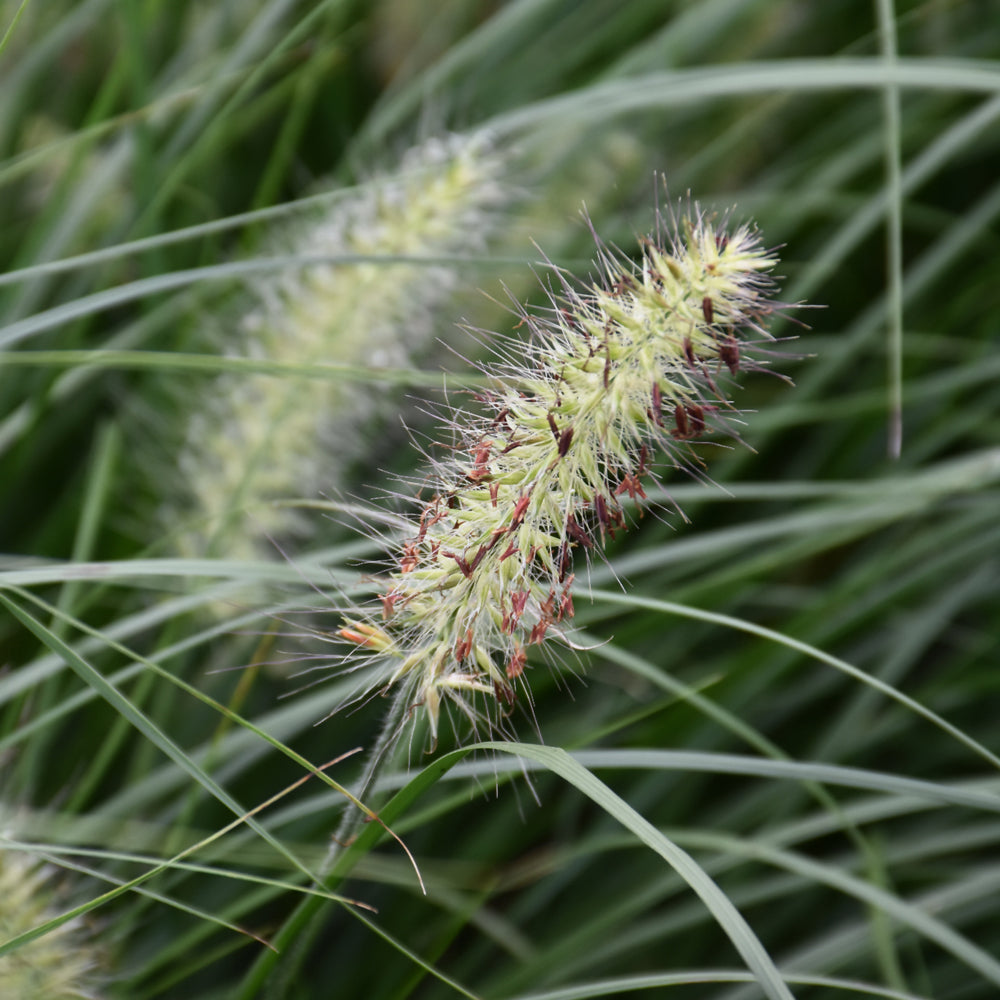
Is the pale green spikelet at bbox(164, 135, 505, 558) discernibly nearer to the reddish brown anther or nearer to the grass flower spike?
the grass flower spike

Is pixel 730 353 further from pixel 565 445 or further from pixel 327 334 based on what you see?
pixel 327 334

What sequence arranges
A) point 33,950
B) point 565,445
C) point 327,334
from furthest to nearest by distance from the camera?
point 327,334
point 33,950
point 565,445

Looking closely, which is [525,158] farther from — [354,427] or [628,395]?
[628,395]

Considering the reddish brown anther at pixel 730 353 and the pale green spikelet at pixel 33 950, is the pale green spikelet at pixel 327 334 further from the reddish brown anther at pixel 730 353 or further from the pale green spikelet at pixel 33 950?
the reddish brown anther at pixel 730 353

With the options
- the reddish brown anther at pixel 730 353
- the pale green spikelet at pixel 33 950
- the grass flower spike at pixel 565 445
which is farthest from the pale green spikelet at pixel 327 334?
the reddish brown anther at pixel 730 353

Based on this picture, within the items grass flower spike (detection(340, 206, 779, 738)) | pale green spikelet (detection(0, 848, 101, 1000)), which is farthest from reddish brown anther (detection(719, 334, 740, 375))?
pale green spikelet (detection(0, 848, 101, 1000))

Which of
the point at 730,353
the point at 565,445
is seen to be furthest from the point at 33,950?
the point at 730,353
